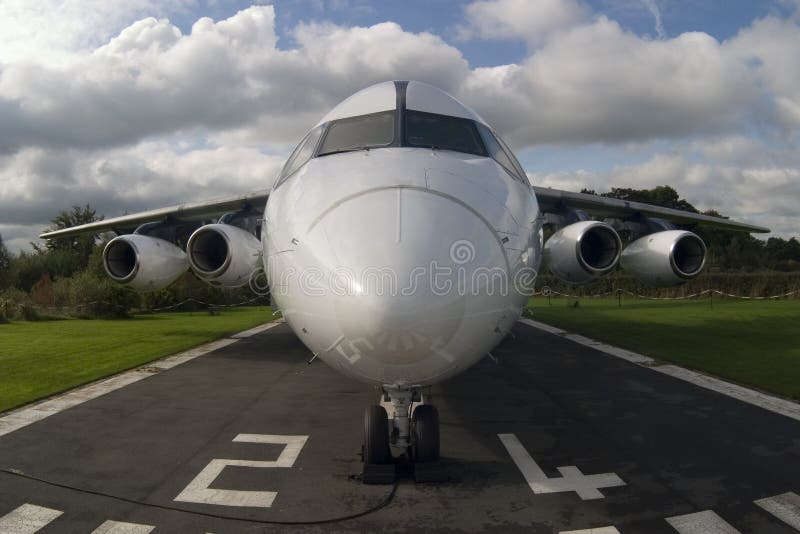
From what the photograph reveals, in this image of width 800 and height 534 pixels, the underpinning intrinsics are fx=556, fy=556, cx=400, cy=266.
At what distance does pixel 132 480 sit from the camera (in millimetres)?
4719

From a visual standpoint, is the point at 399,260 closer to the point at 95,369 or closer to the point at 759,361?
the point at 95,369

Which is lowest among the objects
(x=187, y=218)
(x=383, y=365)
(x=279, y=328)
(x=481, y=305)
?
(x=279, y=328)

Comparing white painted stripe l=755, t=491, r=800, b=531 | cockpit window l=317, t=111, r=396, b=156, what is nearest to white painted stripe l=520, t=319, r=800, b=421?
white painted stripe l=755, t=491, r=800, b=531

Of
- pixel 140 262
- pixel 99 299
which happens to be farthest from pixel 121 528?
pixel 99 299

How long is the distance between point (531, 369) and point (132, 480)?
291 inches

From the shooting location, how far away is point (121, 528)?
3.82 meters

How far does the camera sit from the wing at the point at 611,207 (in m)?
10.5

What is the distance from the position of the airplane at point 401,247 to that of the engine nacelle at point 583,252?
195 cm

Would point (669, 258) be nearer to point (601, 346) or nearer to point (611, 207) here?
point (611, 207)

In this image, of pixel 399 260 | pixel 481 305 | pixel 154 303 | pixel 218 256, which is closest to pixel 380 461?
pixel 481 305

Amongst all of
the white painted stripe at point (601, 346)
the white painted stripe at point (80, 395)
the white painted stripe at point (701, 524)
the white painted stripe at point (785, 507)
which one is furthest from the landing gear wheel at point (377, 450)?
the white painted stripe at point (601, 346)

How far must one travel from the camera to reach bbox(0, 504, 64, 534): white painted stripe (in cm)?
376

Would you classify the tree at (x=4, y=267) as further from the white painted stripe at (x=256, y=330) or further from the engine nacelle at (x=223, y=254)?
the engine nacelle at (x=223, y=254)

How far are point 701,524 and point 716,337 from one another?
12.2 metres
